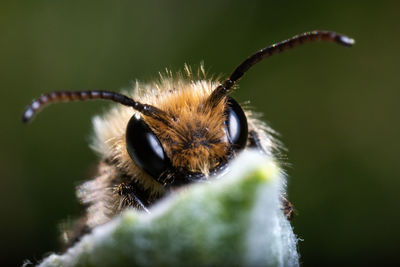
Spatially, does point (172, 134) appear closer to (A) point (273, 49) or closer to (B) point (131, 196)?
(B) point (131, 196)

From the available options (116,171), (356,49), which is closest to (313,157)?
(356,49)

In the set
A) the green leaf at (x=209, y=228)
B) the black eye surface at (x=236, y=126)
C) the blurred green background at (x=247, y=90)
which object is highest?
the green leaf at (x=209, y=228)

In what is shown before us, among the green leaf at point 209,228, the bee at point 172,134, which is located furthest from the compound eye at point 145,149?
the green leaf at point 209,228

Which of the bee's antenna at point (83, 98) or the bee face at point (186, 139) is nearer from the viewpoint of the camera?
the bee's antenna at point (83, 98)

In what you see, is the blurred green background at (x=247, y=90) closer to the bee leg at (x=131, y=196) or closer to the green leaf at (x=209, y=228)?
the bee leg at (x=131, y=196)

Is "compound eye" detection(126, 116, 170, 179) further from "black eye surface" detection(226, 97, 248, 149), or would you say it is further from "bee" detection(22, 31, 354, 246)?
"black eye surface" detection(226, 97, 248, 149)

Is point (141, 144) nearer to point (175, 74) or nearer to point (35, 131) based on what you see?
point (175, 74)
